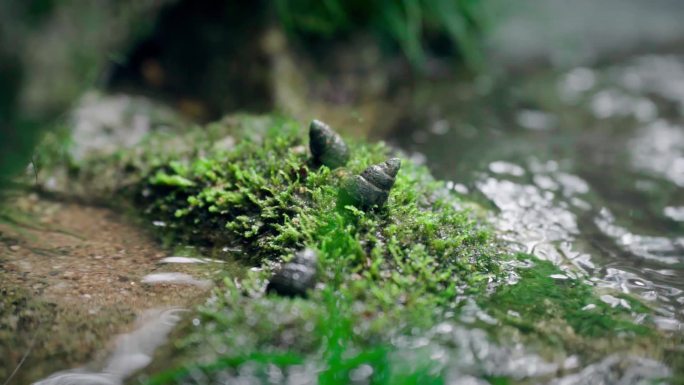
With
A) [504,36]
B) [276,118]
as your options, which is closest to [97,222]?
[276,118]

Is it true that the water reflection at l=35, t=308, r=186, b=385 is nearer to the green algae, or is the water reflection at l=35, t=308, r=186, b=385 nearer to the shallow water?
the green algae

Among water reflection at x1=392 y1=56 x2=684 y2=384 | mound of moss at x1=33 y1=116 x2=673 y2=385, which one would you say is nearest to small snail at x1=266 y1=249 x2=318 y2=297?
mound of moss at x1=33 y1=116 x2=673 y2=385

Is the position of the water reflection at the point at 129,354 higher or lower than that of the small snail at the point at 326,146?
lower

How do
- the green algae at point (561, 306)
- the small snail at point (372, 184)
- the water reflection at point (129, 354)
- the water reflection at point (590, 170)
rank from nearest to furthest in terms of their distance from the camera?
the water reflection at point (129, 354)
the green algae at point (561, 306)
the small snail at point (372, 184)
the water reflection at point (590, 170)

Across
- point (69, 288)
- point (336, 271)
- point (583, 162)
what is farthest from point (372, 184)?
point (583, 162)

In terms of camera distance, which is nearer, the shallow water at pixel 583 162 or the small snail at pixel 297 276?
the small snail at pixel 297 276

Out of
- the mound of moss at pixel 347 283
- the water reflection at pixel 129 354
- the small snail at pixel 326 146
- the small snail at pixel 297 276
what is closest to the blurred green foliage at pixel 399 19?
the mound of moss at pixel 347 283

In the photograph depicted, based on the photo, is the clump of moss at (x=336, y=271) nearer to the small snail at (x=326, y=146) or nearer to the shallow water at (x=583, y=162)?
the small snail at (x=326, y=146)
